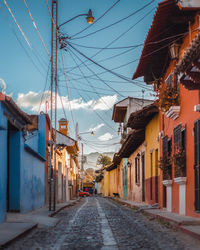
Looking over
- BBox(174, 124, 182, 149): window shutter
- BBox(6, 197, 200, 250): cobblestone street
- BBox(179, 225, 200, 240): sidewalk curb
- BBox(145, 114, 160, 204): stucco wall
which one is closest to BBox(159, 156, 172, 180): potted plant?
BBox(174, 124, 182, 149): window shutter

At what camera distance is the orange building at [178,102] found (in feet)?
35.1

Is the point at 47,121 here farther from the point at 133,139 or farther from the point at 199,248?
the point at 199,248

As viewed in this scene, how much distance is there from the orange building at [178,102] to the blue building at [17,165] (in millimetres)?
4868

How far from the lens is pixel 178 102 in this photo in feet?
42.6

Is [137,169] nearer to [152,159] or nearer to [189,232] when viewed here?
[152,159]

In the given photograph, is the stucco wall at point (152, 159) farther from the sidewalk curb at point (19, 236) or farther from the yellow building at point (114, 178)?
the yellow building at point (114, 178)

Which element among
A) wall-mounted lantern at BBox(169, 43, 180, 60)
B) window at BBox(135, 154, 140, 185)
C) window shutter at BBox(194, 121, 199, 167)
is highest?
wall-mounted lantern at BBox(169, 43, 180, 60)

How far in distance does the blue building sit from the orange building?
16.0 feet

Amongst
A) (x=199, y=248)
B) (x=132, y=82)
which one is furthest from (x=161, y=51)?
(x=199, y=248)

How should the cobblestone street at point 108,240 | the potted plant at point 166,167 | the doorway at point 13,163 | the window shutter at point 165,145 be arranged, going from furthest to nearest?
the window shutter at point 165,145
the potted plant at point 166,167
the doorway at point 13,163
the cobblestone street at point 108,240

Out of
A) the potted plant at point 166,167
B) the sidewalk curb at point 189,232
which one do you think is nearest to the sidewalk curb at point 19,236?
the sidewalk curb at point 189,232

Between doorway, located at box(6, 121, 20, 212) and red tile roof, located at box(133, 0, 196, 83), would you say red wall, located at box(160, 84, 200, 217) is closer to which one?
red tile roof, located at box(133, 0, 196, 83)

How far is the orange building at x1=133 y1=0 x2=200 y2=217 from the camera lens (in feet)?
35.1

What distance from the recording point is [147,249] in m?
6.32
